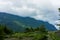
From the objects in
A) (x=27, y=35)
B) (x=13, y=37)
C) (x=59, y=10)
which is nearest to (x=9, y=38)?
(x=13, y=37)

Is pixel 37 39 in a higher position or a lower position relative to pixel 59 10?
lower

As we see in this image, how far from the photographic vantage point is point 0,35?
3591cm

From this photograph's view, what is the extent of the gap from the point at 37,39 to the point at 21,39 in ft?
13.5

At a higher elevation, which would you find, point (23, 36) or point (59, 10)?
point (59, 10)

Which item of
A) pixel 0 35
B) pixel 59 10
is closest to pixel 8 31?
pixel 0 35

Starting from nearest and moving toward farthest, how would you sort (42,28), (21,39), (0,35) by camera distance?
(0,35) < (21,39) < (42,28)

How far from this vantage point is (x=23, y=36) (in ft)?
150

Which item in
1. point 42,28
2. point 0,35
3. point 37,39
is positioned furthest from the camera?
point 42,28

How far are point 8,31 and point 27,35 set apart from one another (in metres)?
8.99

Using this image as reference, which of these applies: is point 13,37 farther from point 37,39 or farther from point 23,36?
point 37,39

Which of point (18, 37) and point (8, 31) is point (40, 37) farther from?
point (8, 31)

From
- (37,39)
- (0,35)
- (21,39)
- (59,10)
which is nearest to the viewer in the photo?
(59,10)

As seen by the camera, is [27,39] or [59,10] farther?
[27,39]

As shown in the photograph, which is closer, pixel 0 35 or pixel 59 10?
pixel 59 10
